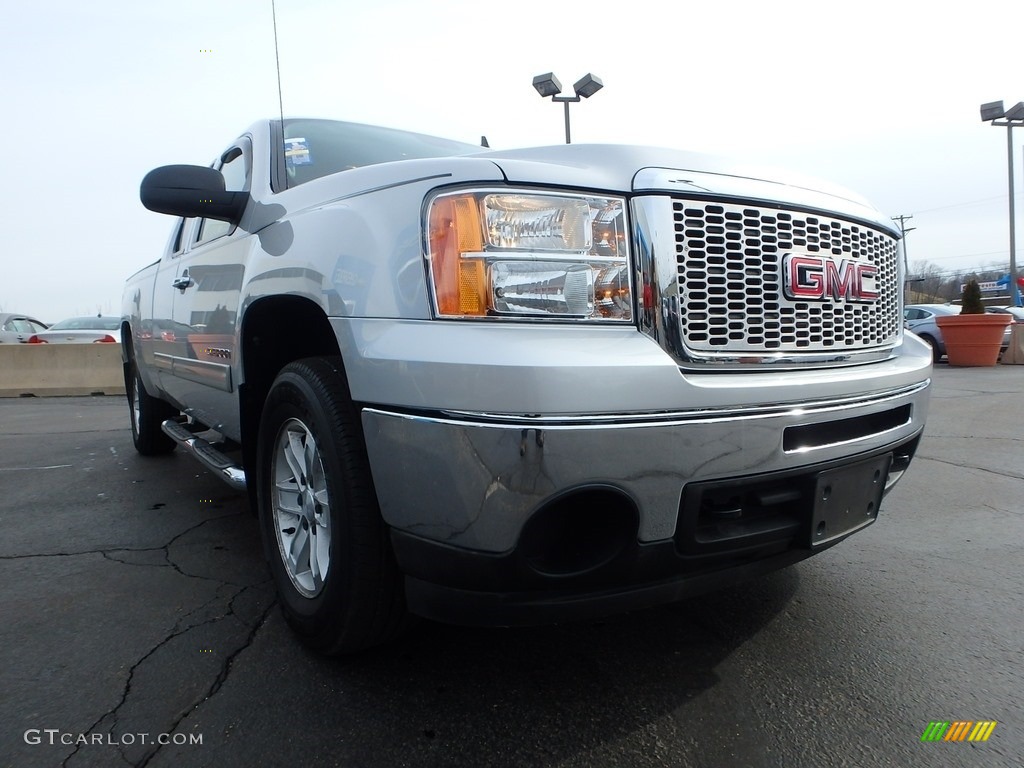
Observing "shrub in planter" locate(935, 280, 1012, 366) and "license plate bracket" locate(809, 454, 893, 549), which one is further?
"shrub in planter" locate(935, 280, 1012, 366)

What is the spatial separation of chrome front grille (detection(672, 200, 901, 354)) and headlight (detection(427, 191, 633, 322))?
175 mm

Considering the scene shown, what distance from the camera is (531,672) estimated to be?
2.14 meters

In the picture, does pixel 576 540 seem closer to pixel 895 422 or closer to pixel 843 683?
pixel 843 683

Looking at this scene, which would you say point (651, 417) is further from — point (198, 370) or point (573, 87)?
point (573, 87)

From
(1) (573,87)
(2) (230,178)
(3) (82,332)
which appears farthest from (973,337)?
(3) (82,332)

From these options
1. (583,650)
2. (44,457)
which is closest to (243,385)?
(583,650)

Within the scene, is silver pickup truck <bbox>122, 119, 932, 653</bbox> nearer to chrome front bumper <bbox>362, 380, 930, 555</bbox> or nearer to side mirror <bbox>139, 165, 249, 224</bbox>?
chrome front bumper <bbox>362, 380, 930, 555</bbox>

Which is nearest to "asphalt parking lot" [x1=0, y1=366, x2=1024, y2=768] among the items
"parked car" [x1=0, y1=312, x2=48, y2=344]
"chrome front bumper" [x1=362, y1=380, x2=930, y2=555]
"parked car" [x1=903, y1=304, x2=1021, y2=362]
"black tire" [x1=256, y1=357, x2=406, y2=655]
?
"black tire" [x1=256, y1=357, x2=406, y2=655]

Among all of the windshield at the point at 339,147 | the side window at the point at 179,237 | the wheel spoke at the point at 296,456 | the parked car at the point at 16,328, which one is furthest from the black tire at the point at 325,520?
the parked car at the point at 16,328

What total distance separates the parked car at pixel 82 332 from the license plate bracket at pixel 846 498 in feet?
51.4

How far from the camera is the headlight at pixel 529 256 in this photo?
1.69m

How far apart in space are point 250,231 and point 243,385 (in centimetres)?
58

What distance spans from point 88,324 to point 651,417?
1867 cm

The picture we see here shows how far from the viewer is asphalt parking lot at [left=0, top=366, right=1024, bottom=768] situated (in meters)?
1.78
